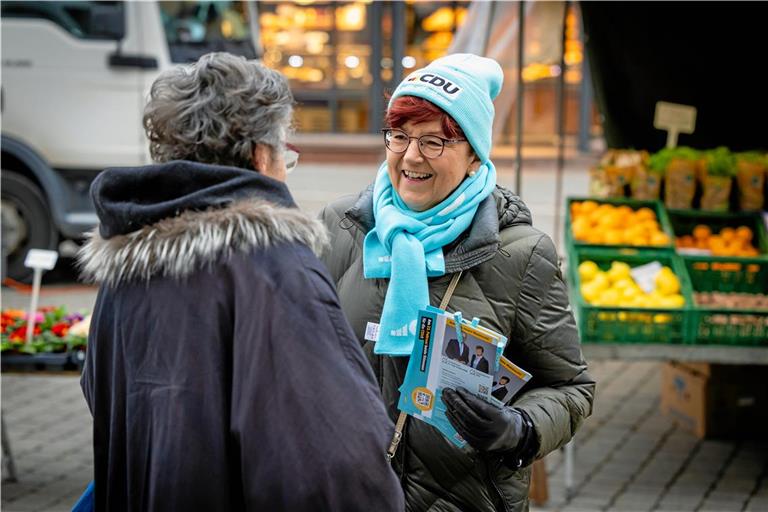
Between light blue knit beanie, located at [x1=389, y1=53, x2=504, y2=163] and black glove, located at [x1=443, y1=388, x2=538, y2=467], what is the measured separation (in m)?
0.62

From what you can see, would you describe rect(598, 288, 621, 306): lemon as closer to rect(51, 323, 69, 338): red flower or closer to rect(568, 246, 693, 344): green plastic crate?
rect(568, 246, 693, 344): green plastic crate

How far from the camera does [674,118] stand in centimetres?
679

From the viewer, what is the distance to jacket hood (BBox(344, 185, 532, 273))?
97.0 inches

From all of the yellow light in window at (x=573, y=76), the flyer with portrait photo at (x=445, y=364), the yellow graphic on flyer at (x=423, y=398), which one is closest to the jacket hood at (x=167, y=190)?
the flyer with portrait photo at (x=445, y=364)

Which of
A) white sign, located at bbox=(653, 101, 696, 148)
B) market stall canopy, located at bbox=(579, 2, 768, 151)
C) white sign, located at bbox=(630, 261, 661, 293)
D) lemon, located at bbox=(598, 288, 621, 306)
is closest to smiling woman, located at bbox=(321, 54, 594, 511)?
lemon, located at bbox=(598, 288, 621, 306)

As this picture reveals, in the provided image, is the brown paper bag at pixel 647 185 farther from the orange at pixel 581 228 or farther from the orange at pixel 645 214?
the orange at pixel 581 228

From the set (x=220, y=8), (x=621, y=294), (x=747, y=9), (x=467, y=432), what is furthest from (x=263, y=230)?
(x=220, y=8)

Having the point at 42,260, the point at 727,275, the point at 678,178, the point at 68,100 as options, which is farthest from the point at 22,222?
the point at 727,275

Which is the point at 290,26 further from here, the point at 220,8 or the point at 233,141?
the point at 233,141

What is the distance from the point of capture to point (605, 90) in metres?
6.97

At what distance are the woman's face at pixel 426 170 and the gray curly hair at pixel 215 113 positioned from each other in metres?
0.65

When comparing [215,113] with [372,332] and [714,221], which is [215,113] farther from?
[714,221]

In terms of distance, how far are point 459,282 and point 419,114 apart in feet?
1.31

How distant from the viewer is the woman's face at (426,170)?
98.3 inches
